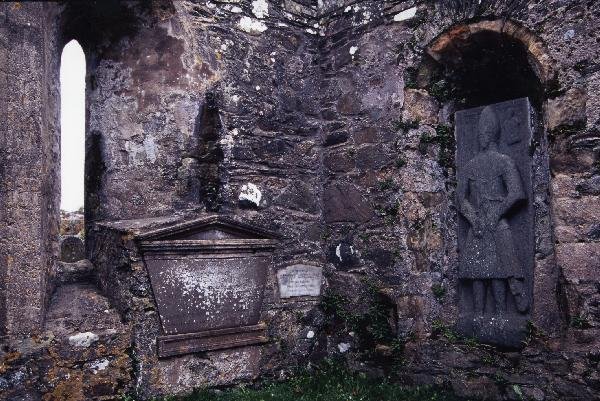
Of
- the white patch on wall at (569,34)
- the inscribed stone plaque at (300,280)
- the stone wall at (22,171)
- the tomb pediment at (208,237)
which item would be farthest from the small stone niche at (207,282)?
the white patch on wall at (569,34)

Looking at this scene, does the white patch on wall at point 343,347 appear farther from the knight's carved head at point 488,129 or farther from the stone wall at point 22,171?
the stone wall at point 22,171

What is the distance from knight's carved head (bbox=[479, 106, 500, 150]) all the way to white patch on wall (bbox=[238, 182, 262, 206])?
6.07 feet

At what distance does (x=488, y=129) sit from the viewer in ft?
14.0

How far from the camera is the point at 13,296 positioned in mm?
3482

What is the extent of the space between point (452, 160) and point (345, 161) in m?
0.93

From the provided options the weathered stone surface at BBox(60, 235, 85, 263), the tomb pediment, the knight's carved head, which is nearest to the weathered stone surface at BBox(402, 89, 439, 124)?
the knight's carved head

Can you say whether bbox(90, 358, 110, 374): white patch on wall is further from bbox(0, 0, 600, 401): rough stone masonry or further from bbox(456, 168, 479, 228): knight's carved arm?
bbox(456, 168, 479, 228): knight's carved arm

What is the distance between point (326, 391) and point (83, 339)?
1821 millimetres

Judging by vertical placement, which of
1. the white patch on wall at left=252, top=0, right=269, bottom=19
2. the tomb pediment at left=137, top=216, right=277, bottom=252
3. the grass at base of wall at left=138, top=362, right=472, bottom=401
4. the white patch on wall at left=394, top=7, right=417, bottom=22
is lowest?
the grass at base of wall at left=138, top=362, right=472, bottom=401

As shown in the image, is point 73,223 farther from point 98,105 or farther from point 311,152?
point 311,152

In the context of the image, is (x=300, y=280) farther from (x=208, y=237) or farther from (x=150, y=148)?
(x=150, y=148)

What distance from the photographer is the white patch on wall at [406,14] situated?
14.9 feet

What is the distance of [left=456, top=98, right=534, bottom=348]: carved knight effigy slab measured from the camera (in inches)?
158

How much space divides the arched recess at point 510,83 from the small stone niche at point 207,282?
6.24 ft
